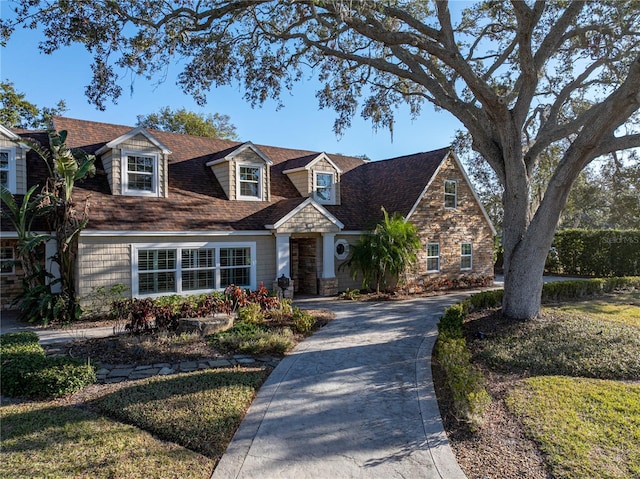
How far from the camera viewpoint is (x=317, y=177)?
1911cm

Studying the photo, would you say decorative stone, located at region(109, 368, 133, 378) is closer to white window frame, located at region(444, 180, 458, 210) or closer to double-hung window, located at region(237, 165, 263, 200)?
double-hung window, located at region(237, 165, 263, 200)

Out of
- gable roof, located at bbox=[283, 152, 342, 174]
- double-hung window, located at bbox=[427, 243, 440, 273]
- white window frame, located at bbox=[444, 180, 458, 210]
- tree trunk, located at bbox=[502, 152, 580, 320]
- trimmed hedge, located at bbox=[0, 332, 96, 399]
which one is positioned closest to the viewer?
trimmed hedge, located at bbox=[0, 332, 96, 399]

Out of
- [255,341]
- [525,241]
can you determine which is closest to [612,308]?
[525,241]

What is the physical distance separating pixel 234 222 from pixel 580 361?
11.3m

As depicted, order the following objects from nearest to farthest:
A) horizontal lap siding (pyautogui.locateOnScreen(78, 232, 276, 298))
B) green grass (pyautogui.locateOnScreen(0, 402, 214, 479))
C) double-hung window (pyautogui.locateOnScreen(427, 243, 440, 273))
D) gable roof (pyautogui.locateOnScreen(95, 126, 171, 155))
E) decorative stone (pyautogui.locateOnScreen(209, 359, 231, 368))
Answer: green grass (pyautogui.locateOnScreen(0, 402, 214, 479)), decorative stone (pyautogui.locateOnScreen(209, 359, 231, 368)), horizontal lap siding (pyautogui.locateOnScreen(78, 232, 276, 298)), gable roof (pyautogui.locateOnScreen(95, 126, 171, 155)), double-hung window (pyautogui.locateOnScreen(427, 243, 440, 273))

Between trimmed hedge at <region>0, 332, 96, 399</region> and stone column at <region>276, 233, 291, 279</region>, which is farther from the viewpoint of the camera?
stone column at <region>276, 233, 291, 279</region>

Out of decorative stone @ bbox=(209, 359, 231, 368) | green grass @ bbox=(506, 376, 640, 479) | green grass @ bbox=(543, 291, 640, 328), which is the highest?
decorative stone @ bbox=(209, 359, 231, 368)

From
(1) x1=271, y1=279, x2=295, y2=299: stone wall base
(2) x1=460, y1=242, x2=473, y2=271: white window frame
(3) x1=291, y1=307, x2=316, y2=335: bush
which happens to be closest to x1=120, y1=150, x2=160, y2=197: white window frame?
(1) x1=271, y1=279, x2=295, y2=299: stone wall base

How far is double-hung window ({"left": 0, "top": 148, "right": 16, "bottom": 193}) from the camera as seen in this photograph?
519 inches

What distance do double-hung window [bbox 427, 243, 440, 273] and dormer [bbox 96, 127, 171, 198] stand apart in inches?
464

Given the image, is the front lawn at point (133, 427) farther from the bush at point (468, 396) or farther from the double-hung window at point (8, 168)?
the double-hung window at point (8, 168)

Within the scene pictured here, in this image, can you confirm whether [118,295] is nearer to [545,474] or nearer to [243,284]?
[243,284]

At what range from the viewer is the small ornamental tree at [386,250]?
15.9m

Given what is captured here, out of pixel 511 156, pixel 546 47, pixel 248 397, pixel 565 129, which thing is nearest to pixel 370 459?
pixel 248 397
